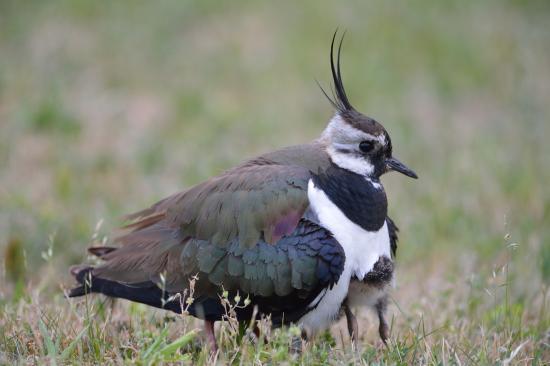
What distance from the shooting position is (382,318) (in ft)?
14.5

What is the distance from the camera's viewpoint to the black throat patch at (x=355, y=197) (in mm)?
4277

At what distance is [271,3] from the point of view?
10828 mm

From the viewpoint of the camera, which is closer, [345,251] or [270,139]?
[345,251]

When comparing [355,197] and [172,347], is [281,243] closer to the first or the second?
[355,197]

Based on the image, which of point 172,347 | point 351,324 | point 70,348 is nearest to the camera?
point 172,347

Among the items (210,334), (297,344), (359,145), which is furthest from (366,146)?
(210,334)

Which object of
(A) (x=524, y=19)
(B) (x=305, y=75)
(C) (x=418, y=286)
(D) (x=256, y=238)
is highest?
(A) (x=524, y=19)

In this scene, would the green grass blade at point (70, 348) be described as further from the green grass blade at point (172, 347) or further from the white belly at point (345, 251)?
the white belly at point (345, 251)

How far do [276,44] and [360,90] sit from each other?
4.65ft

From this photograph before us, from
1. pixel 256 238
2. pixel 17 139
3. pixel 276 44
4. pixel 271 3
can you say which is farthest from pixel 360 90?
pixel 256 238

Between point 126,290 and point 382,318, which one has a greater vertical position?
point 126,290

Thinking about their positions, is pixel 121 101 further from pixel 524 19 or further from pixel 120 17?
pixel 524 19

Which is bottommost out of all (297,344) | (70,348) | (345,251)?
(297,344)

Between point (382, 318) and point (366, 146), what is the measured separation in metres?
0.98
